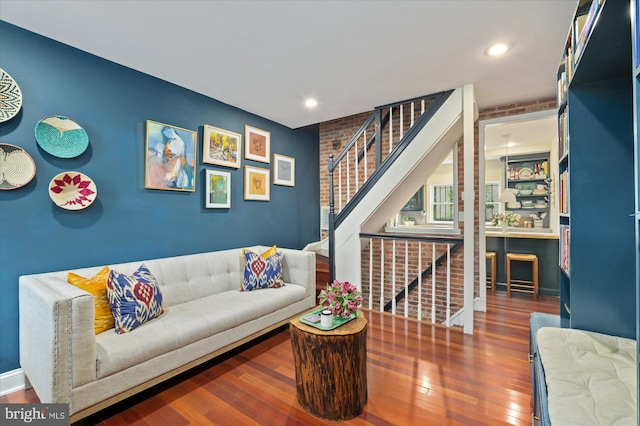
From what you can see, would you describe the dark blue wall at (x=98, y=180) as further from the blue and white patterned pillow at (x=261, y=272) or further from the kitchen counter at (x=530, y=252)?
the kitchen counter at (x=530, y=252)

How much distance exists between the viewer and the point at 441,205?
4957mm

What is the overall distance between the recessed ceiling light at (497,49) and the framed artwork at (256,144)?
8.95ft

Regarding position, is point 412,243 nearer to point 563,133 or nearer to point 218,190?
point 563,133

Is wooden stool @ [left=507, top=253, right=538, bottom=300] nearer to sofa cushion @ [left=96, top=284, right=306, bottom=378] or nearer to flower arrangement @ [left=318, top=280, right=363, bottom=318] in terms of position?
sofa cushion @ [left=96, top=284, right=306, bottom=378]

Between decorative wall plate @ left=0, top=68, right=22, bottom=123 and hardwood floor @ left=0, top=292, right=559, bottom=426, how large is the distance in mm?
1916

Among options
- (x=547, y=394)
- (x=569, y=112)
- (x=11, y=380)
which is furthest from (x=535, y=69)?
(x=11, y=380)

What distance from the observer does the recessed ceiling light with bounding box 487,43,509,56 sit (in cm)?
229

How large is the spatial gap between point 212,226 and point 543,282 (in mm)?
4735

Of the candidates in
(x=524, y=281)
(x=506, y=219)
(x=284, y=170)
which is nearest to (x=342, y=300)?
(x=284, y=170)

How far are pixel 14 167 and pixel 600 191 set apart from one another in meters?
3.64

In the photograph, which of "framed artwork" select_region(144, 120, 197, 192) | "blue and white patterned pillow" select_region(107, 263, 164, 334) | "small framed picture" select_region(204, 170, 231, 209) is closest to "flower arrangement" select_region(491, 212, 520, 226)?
"small framed picture" select_region(204, 170, 231, 209)

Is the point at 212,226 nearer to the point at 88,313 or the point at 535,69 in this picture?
the point at 88,313

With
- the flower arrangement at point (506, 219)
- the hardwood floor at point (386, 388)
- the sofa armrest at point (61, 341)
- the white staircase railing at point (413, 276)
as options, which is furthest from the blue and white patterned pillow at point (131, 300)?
the flower arrangement at point (506, 219)

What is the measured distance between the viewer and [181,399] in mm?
1919
